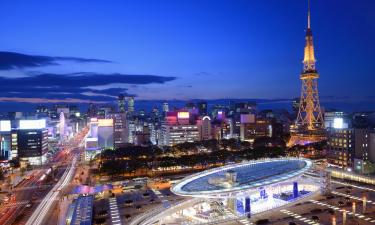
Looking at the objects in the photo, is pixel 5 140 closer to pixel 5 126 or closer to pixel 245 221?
pixel 5 126

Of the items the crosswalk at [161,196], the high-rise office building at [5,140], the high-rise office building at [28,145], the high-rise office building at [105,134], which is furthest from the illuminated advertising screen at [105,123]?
the crosswalk at [161,196]

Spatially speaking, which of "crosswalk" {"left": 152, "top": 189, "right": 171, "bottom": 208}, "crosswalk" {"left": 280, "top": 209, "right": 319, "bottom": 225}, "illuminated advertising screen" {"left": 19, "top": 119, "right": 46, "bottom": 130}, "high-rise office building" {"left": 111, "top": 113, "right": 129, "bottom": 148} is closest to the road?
"illuminated advertising screen" {"left": 19, "top": 119, "right": 46, "bottom": 130}

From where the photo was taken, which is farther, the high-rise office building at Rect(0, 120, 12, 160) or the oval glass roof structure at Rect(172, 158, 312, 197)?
the high-rise office building at Rect(0, 120, 12, 160)

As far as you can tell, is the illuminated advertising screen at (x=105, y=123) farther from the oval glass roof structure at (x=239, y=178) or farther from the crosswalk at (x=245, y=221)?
the crosswalk at (x=245, y=221)

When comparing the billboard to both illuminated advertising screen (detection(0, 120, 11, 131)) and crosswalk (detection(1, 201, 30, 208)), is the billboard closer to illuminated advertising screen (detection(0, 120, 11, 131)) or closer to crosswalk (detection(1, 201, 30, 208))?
illuminated advertising screen (detection(0, 120, 11, 131))

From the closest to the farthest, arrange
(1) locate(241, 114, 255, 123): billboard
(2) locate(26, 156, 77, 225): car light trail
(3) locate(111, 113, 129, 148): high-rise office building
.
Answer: (2) locate(26, 156, 77, 225): car light trail → (3) locate(111, 113, 129, 148): high-rise office building → (1) locate(241, 114, 255, 123): billboard

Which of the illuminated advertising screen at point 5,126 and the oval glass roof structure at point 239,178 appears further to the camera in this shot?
A: the illuminated advertising screen at point 5,126

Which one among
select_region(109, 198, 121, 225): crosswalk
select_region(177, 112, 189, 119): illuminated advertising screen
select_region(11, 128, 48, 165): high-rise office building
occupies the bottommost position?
select_region(109, 198, 121, 225): crosswalk

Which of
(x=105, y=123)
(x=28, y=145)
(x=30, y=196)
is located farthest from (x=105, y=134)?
(x=30, y=196)
